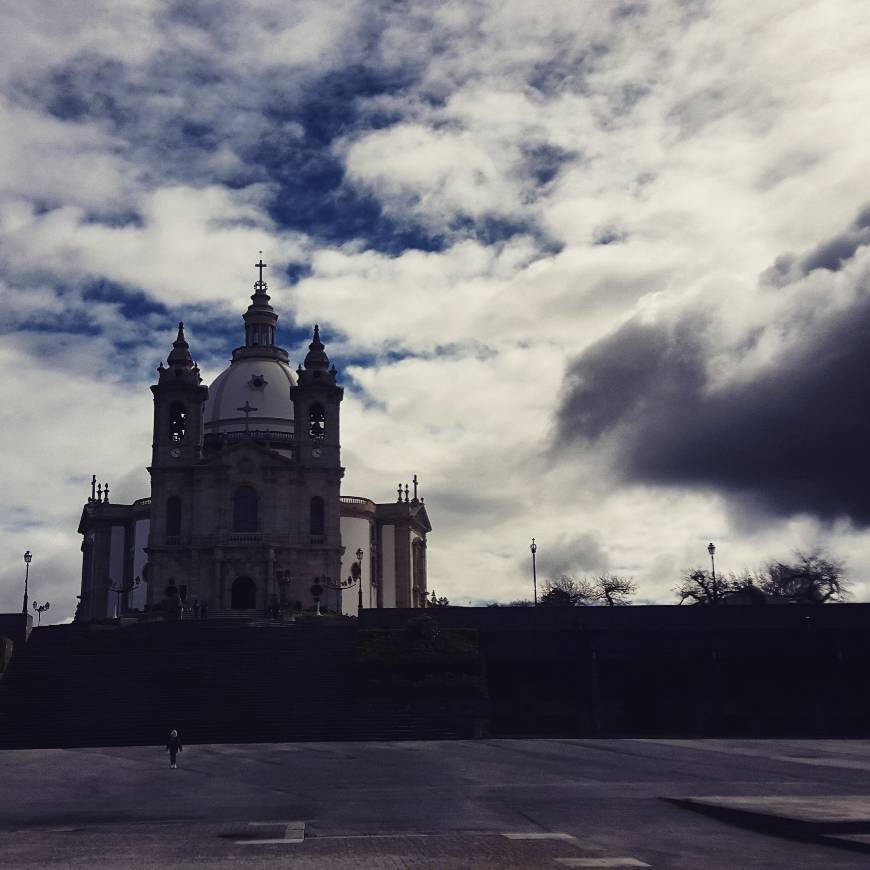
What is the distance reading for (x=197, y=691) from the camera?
44.3m

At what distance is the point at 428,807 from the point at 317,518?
48.8m

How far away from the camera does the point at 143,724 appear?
1614 inches

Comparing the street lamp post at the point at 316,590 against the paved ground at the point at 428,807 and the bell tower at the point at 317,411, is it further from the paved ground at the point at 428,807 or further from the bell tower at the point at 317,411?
the paved ground at the point at 428,807

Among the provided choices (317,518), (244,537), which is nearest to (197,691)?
(244,537)

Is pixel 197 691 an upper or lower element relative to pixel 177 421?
lower

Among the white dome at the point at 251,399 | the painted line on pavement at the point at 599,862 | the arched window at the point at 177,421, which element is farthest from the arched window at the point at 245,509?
the painted line on pavement at the point at 599,862

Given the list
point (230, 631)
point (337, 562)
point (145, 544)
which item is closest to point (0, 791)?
point (230, 631)

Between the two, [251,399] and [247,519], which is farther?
[251,399]

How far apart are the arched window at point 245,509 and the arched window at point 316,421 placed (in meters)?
5.71

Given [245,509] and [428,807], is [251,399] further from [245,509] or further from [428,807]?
[428,807]

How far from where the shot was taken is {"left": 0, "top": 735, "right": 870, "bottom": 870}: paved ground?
656 inches

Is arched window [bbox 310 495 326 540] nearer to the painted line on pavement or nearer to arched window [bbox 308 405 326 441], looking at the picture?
arched window [bbox 308 405 326 441]

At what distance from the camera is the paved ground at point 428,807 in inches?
656

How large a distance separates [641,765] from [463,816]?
11.7 metres
